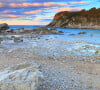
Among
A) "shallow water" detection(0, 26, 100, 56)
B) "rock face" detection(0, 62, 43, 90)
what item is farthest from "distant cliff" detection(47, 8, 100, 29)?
"rock face" detection(0, 62, 43, 90)

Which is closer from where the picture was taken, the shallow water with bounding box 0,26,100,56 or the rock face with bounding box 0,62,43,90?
the rock face with bounding box 0,62,43,90

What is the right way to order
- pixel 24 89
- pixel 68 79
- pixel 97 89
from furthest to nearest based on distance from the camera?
pixel 68 79 < pixel 97 89 < pixel 24 89

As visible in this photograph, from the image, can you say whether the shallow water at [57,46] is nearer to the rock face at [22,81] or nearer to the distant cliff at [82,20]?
the rock face at [22,81]

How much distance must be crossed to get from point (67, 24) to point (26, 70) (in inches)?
4191

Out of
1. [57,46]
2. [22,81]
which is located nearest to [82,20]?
[57,46]

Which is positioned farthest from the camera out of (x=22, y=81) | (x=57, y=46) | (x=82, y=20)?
(x=82, y=20)

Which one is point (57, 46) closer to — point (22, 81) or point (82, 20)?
point (22, 81)

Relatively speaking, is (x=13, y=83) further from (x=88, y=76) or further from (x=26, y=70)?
(x=88, y=76)

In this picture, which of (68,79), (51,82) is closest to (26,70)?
(51,82)

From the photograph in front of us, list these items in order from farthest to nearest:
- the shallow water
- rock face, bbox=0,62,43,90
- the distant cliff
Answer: the distant cliff
the shallow water
rock face, bbox=0,62,43,90

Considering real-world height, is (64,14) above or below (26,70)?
above

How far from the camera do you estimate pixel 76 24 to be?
10994 centimetres

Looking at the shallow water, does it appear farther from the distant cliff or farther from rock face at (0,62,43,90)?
the distant cliff

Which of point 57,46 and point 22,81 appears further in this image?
point 57,46
